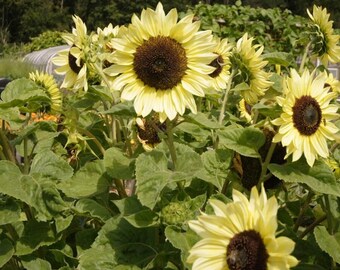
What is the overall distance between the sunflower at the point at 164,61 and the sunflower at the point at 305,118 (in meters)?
0.14

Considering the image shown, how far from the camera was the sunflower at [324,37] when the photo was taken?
1.33m

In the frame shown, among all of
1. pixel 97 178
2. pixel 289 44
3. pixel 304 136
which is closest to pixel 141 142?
pixel 97 178

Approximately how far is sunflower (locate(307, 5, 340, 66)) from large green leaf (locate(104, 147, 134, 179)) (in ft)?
1.65

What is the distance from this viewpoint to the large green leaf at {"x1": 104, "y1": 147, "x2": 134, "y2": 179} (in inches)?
43.2

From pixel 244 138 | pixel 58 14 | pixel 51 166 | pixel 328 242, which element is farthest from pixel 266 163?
pixel 58 14

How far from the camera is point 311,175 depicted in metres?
1.02

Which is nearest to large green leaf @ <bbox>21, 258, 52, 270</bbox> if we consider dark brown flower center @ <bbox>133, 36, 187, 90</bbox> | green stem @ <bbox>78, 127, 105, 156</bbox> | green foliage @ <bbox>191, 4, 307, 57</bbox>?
green stem @ <bbox>78, 127, 105, 156</bbox>

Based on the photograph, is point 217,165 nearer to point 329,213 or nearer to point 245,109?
point 329,213

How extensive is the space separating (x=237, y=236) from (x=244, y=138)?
0.28 meters

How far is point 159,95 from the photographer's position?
1036 millimetres

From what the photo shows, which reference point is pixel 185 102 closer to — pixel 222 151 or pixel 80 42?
pixel 222 151

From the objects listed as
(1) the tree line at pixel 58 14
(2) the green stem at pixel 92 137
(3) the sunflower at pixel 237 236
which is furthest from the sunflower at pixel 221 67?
(1) the tree line at pixel 58 14

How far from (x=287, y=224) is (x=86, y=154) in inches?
19.8

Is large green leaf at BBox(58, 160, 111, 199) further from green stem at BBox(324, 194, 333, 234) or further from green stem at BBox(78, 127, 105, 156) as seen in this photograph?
green stem at BBox(324, 194, 333, 234)
